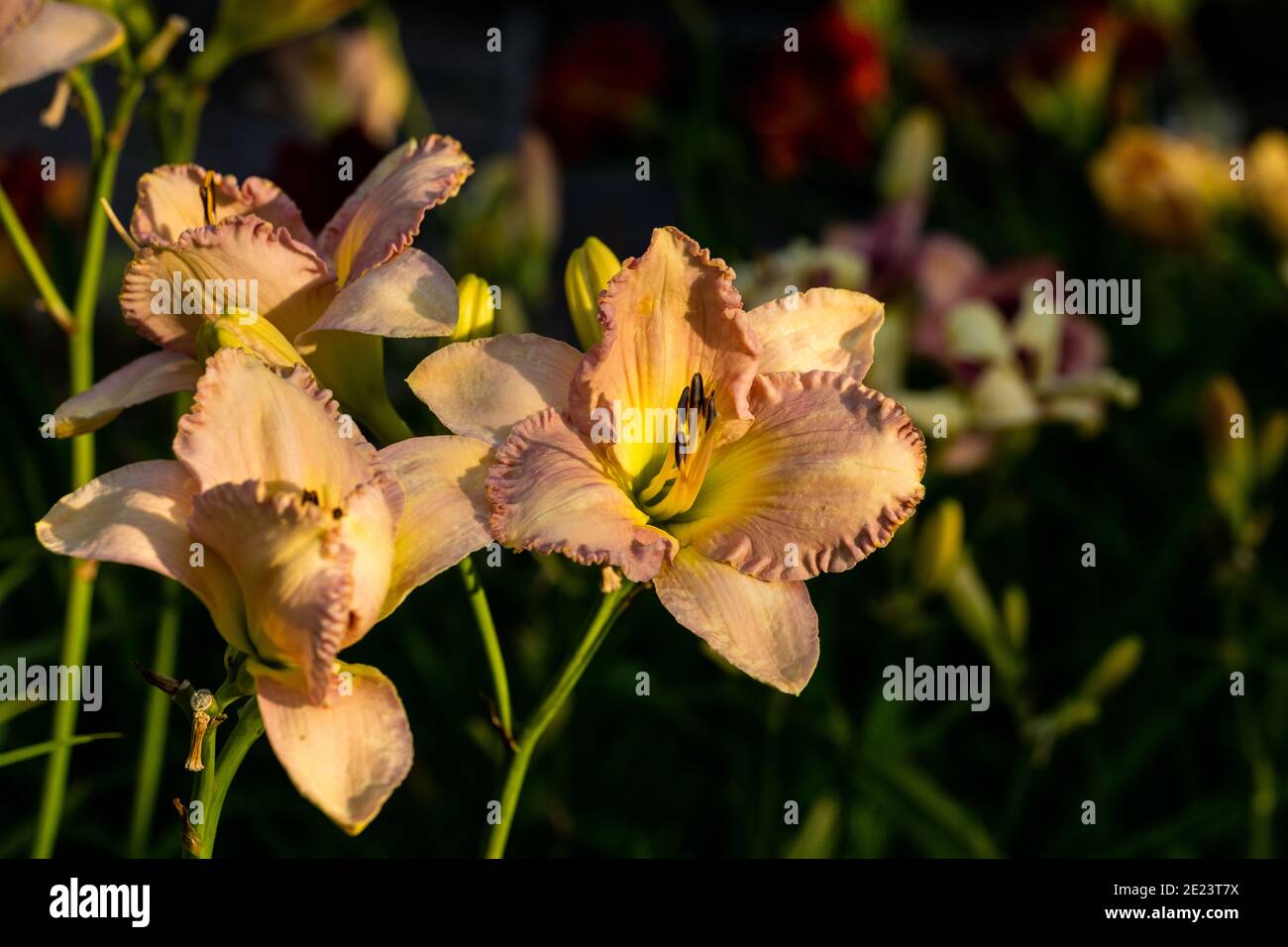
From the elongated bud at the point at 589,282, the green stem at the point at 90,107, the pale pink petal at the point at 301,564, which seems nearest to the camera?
the pale pink petal at the point at 301,564

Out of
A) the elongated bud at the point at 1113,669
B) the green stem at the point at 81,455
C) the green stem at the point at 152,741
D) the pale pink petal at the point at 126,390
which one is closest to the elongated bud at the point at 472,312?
the pale pink petal at the point at 126,390

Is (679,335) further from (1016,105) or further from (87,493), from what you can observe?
(1016,105)

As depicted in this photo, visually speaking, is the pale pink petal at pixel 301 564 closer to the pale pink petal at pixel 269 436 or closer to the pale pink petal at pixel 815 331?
the pale pink petal at pixel 269 436

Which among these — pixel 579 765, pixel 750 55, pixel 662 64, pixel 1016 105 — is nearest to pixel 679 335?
pixel 579 765

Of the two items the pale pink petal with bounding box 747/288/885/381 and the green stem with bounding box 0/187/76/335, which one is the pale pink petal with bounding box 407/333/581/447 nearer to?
the pale pink petal with bounding box 747/288/885/381

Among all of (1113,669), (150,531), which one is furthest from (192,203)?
(1113,669)
